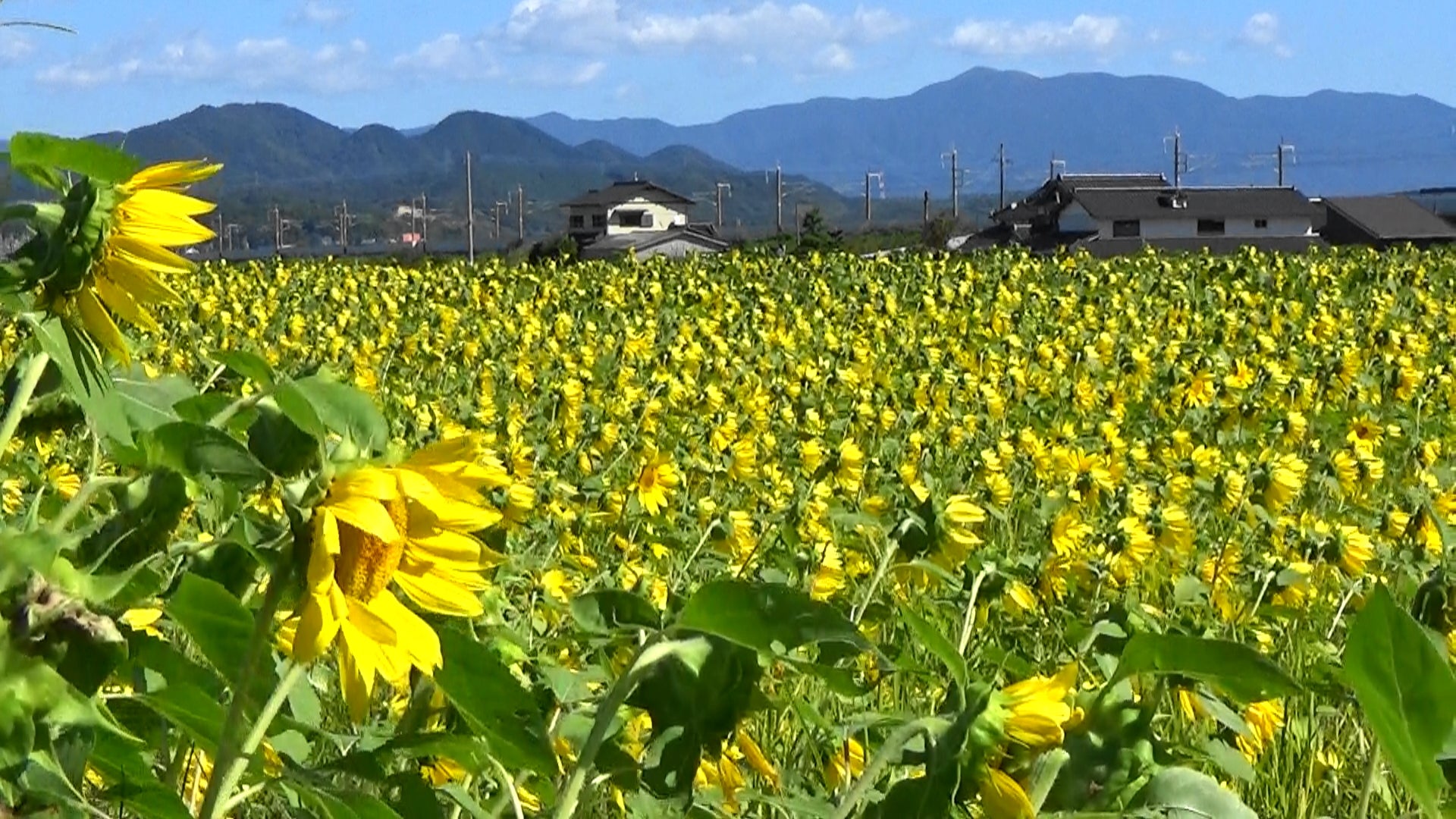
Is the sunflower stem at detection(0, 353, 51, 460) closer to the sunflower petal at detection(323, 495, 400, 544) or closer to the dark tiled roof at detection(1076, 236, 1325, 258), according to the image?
the sunflower petal at detection(323, 495, 400, 544)

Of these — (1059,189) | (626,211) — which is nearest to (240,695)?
(1059,189)

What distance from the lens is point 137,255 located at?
1.07 m

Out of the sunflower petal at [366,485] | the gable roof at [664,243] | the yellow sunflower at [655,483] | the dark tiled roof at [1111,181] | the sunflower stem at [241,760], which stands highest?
the sunflower petal at [366,485]

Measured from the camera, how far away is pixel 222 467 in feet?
3.04

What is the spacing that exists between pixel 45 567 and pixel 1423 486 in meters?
4.00

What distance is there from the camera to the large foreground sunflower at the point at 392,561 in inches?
33.9

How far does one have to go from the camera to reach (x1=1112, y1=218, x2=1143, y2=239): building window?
152 ft

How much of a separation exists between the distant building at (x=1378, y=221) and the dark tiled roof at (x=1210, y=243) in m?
3.21

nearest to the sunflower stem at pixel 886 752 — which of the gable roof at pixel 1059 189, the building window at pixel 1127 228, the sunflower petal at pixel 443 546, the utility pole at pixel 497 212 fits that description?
the sunflower petal at pixel 443 546

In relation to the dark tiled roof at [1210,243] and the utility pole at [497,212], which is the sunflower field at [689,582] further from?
the utility pole at [497,212]

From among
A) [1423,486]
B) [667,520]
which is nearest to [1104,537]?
[667,520]

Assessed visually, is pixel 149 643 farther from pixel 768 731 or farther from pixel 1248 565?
pixel 1248 565

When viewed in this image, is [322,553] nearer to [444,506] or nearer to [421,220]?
[444,506]

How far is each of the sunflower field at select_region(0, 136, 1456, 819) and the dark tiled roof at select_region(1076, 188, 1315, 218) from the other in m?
40.3
